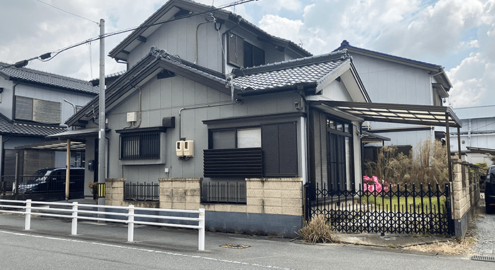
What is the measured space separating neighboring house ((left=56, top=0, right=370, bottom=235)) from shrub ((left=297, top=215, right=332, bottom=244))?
1.24 feet

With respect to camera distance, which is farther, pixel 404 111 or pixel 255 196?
pixel 404 111

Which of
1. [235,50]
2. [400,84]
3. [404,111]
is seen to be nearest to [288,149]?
[404,111]

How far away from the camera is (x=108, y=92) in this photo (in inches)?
597

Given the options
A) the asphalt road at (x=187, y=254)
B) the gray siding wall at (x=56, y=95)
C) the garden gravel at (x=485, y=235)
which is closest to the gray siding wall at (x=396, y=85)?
the garden gravel at (x=485, y=235)

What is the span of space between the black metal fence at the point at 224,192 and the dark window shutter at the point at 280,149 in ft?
2.97

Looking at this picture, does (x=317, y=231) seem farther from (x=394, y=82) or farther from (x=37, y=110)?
(x=37, y=110)

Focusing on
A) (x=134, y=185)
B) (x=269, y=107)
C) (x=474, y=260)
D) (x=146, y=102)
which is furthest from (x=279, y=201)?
(x=146, y=102)

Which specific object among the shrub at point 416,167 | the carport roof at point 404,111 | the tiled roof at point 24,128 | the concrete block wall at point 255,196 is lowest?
Result: the concrete block wall at point 255,196

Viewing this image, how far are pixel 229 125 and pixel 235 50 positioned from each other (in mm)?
4765

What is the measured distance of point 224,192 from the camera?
11.6 m

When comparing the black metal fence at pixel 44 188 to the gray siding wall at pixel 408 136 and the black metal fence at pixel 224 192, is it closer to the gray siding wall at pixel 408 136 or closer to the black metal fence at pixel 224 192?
the black metal fence at pixel 224 192

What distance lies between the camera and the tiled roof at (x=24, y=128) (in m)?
21.7

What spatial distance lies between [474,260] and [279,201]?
14.5ft

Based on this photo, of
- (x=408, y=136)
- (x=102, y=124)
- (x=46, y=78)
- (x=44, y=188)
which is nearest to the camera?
(x=102, y=124)
